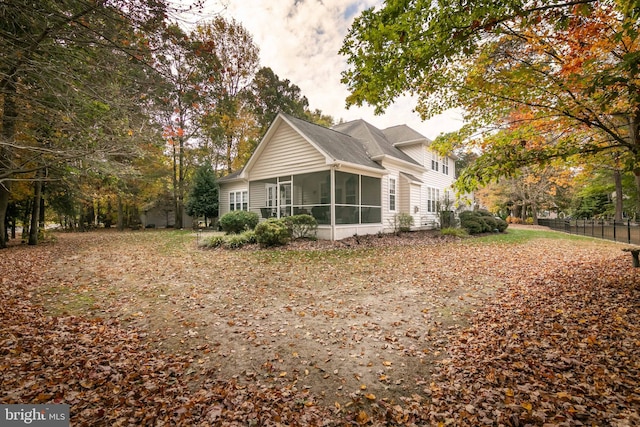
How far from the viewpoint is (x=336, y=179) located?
14.0m

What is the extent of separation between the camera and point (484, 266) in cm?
860

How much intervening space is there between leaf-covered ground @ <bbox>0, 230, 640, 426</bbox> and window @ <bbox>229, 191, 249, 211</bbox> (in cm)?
1377

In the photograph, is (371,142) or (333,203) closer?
(333,203)

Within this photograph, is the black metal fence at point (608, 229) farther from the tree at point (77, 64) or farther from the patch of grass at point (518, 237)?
the tree at point (77, 64)

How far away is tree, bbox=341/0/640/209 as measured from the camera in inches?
140

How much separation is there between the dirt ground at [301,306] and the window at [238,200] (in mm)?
11002

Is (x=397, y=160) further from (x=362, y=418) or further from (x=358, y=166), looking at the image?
(x=362, y=418)

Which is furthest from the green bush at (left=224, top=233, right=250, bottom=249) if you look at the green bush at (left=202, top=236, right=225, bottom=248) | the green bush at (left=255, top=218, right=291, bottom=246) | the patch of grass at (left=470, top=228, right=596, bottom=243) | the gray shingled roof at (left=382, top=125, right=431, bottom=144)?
the gray shingled roof at (left=382, top=125, right=431, bottom=144)

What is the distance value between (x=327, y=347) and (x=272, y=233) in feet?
26.9

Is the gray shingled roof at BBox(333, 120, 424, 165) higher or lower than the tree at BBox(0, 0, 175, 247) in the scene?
higher

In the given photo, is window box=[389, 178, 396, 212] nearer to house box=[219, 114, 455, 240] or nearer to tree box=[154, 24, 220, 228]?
house box=[219, 114, 455, 240]

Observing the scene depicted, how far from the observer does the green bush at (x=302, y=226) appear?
43.2ft

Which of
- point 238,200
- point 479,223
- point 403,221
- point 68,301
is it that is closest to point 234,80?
point 238,200

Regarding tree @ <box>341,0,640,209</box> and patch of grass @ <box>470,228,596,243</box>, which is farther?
patch of grass @ <box>470,228,596,243</box>
